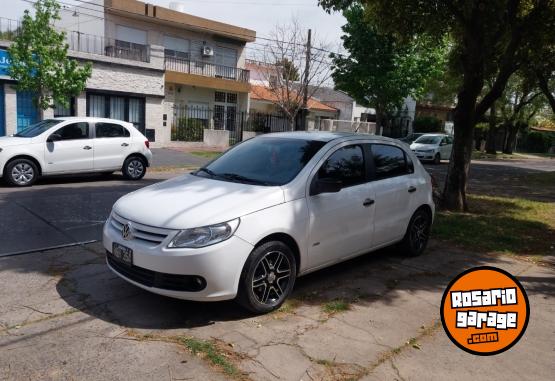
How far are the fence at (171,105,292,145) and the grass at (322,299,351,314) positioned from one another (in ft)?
70.8

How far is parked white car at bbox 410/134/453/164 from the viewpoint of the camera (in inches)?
932

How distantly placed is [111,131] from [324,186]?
29.2ft

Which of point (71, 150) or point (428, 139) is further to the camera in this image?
point (428, 139)

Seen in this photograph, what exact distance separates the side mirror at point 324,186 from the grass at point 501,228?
3.50m

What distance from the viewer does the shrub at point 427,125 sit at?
1710 inches

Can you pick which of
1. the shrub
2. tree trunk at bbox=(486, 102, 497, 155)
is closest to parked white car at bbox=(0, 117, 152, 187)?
tree trunk at bbox=(486, 102, 497, 155)

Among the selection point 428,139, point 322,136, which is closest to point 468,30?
point 322,136

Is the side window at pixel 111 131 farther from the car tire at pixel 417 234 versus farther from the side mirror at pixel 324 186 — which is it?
the side mirror at pixel 324 186

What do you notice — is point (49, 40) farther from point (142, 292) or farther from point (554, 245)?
point (554, 245)

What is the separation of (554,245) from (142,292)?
6464 millimetres

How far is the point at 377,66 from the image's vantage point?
25.7 m

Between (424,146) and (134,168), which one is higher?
(424,146)

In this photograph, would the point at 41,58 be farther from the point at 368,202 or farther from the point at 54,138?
the point at 368,202

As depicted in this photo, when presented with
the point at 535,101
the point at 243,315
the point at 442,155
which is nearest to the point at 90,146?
the point at 243,315
